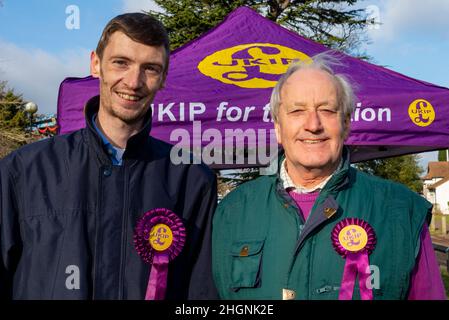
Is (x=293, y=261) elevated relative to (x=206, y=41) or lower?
lower

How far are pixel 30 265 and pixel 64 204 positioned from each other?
0.23 metres

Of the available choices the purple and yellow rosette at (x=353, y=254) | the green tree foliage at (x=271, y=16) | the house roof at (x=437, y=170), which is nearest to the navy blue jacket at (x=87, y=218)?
the purple and yellow rosette at (x=353, y=254)

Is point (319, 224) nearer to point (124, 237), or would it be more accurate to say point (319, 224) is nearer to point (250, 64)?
point (124, 237)

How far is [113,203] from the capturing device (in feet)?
6.11

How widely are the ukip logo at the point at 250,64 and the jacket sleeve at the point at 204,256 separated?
2.27m

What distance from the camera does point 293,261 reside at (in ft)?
5.98

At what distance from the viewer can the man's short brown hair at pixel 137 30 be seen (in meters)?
1.99

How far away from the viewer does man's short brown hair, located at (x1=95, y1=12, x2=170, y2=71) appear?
1994mm

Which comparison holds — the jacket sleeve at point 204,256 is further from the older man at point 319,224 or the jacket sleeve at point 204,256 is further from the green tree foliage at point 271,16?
the green tree foliage at point 271,16

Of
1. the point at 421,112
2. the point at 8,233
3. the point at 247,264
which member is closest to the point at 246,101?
the point at 421,112

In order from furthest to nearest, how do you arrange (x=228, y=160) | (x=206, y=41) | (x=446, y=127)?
1. (x=228, y=160)
2. (x=206, y=41)
3. (x=446, y=127)

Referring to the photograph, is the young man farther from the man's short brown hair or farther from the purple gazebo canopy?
the purple gazebo canopy
